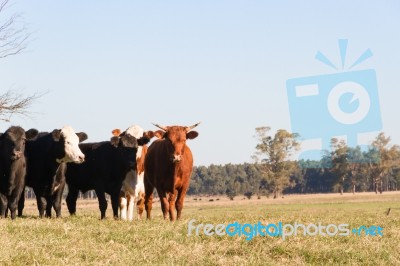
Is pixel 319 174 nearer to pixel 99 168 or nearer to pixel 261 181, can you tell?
pixel 261 181

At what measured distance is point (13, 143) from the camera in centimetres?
1312

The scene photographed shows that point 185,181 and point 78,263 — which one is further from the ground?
point 185,181

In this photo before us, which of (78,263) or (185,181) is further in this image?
(185,181)

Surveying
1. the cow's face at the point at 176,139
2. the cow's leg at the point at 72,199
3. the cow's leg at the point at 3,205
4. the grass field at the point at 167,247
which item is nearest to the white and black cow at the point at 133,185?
the cow's face at the point at 176,139

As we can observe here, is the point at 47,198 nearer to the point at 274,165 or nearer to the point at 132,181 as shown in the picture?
the point at 132,181

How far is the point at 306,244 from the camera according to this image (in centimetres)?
945

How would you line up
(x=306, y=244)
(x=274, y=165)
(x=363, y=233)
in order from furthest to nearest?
1. (x=274, y=165)
2. (x=363, y=233)
3. (x=306, y=244)

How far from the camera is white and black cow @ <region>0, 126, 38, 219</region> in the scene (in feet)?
43.0

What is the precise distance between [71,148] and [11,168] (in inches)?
69.4

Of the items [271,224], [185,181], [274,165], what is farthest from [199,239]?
[274,165]

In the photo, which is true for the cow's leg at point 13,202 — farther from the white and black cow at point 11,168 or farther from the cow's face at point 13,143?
the cow's face at point 13,143

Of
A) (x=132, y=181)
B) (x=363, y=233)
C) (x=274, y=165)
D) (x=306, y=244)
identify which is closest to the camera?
(x=306, y=244)

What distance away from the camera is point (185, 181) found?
46.9ft

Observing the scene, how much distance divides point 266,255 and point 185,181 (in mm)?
5591
